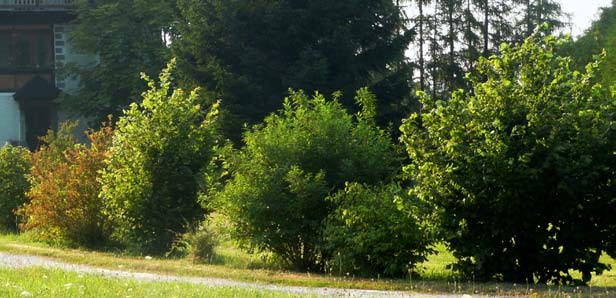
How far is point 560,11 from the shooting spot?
55.5 metres

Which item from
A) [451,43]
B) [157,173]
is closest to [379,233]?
[157,173]

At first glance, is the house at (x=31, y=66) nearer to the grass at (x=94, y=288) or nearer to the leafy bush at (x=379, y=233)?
the leafy bush at (x=379, y=233)

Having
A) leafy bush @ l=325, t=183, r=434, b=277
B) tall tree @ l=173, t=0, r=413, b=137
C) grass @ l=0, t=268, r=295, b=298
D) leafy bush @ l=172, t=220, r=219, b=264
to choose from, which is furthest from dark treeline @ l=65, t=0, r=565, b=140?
grass @ l=0, t=268, r=295, b=298

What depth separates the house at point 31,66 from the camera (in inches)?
2131

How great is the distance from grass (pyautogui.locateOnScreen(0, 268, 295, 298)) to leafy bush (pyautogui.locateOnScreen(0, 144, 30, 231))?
42.2 feet

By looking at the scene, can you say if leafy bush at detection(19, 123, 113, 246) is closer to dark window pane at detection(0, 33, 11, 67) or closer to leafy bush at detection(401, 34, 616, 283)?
leafy bush at detection(401, 34, 616, 283)

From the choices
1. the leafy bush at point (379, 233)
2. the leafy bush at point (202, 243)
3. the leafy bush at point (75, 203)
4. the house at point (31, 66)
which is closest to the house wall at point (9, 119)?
the house at point (31, 66)

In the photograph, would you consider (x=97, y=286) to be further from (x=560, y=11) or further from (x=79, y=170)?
(x=560, y=11)

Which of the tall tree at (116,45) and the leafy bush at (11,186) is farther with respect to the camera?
the tall tree at (116,45)

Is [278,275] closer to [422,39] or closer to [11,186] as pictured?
[11,186]

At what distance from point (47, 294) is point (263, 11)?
27.9m

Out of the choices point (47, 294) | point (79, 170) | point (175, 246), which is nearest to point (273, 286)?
point (47, 294)

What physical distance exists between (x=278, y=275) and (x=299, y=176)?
1.96 m

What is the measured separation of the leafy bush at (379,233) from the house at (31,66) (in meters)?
39.9
